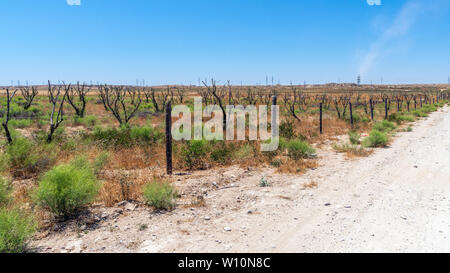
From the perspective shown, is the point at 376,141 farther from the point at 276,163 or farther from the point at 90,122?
the point at 90,122

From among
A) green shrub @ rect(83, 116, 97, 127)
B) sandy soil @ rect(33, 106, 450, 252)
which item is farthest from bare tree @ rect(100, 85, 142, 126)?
sandy soil @ rect(33, 106, 450, 252)

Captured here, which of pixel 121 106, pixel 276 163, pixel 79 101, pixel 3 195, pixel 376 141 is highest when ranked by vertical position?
pixel 79 101

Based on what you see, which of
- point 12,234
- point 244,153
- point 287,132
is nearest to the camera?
point 12,234

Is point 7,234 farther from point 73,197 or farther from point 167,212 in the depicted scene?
point 167,212

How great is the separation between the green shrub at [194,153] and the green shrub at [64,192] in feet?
11.4

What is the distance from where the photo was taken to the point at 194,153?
8383 millimetres

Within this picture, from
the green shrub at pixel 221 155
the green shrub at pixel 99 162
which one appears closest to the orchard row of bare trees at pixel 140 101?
the green shrub at pixel 99 162

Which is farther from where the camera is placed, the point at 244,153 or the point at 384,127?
the point at 384,127

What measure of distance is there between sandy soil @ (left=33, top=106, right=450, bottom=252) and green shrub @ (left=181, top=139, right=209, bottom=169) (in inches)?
30.0

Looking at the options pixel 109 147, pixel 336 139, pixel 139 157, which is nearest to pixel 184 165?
pixel 139 157

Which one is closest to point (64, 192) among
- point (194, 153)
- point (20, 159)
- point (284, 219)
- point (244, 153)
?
point (284, 219)

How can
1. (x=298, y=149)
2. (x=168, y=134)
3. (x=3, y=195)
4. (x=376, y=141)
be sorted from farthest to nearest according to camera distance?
1. (x=376, y=141)
2. (x=298, y=149)
3. (x=168, y=134)
4. (x=3, y=195)

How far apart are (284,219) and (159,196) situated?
7.00 ft
